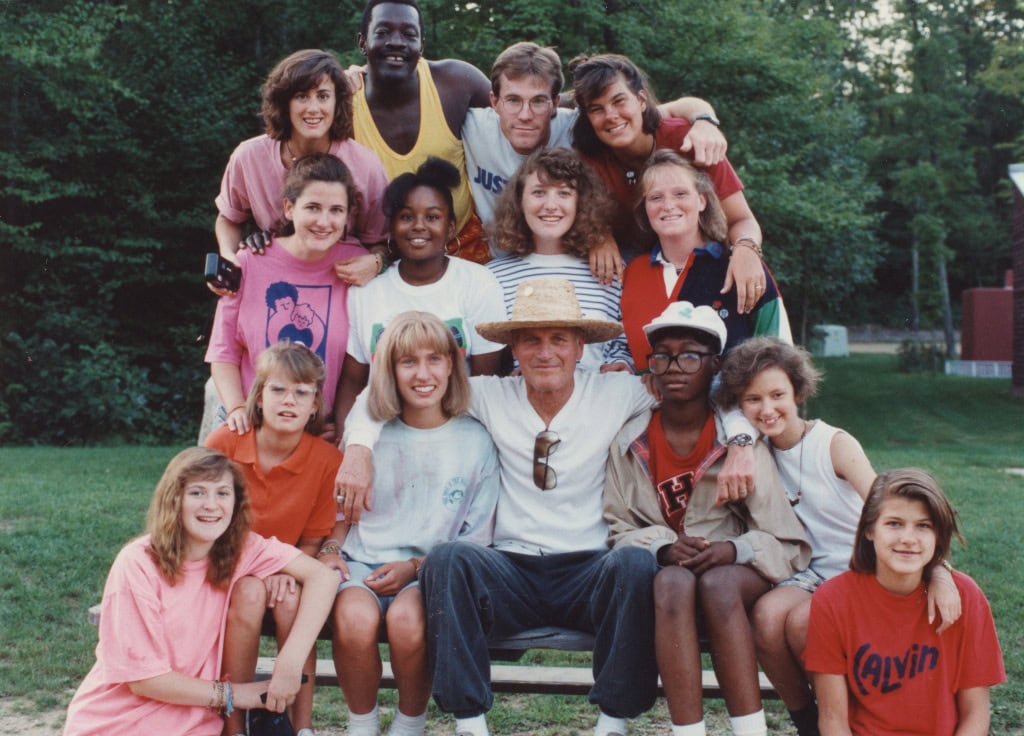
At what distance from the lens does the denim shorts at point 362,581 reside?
362cm

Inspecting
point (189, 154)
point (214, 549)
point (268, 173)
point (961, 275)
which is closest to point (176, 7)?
point (189, 154)

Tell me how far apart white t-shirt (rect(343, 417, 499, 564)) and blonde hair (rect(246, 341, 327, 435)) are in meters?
0.33

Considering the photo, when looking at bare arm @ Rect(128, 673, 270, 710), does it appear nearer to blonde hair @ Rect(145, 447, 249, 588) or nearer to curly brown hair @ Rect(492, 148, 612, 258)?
blonde hair @ Rect(145, 447, 249, 588)

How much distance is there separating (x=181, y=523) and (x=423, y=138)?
213 centimetres

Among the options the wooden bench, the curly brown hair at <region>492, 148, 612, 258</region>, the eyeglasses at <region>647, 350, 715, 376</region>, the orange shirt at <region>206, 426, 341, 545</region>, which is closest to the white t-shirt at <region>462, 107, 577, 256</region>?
the curly brown hair at <region>492, 148, 612, 258</region>

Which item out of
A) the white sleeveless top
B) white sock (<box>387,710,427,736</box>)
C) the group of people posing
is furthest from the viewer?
the white sleeveless top

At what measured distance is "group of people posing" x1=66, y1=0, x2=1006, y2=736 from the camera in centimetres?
333

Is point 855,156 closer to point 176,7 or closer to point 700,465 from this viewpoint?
point 176,7

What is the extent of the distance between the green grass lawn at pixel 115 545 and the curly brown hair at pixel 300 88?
2720mm

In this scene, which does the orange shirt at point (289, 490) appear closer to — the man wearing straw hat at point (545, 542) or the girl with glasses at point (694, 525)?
the man wearing straw hat at point (545, 542)

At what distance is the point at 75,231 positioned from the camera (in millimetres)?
18047

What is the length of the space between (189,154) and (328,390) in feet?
49.5

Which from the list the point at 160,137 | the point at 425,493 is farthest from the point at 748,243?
the point at 160,137

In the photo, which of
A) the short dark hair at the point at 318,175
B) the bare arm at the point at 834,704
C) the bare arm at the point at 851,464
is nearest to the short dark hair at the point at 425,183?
the short dark hair at the point at 318,175
